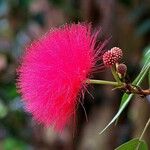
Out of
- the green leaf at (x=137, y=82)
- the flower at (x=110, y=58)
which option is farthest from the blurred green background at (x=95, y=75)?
the flower at (x=110, y=58)

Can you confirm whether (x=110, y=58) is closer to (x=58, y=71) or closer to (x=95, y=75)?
(x=58, y=71)

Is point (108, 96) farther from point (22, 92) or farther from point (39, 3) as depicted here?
point (22, 92)

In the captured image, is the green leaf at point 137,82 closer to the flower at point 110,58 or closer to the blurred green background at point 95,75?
the flower at point 110,58

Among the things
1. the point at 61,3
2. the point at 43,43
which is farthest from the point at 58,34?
the point at 61,3

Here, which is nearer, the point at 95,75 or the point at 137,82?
the point at 137,82

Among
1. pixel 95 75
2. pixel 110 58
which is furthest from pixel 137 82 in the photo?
pixel 95 75

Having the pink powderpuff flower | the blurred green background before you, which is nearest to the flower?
the pink powderpuff flower

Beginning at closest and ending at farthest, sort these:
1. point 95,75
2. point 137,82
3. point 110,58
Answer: point 110,58 → point 137,82 → point 95,75
